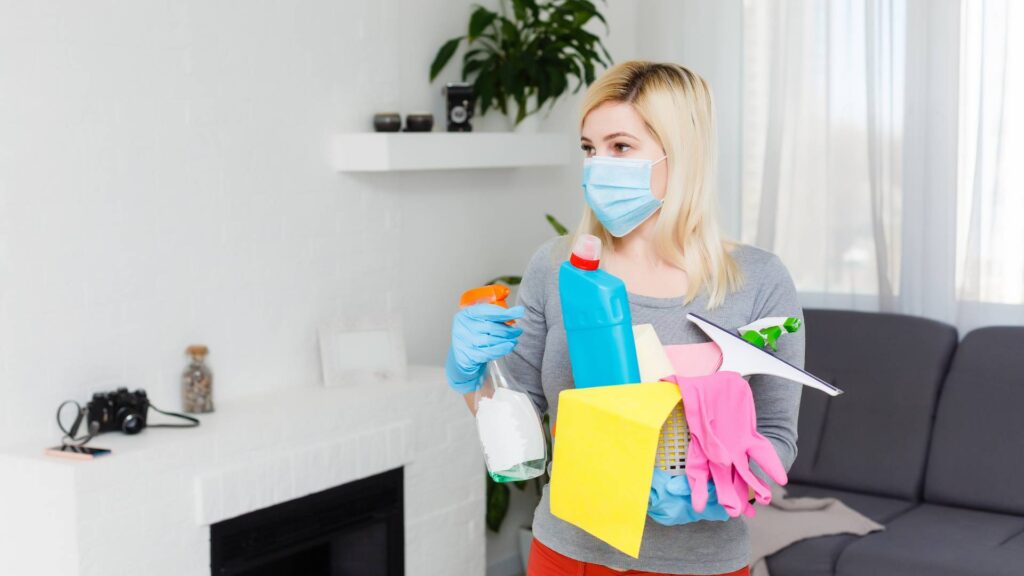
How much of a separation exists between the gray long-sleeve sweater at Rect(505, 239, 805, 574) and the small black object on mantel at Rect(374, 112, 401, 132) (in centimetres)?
169

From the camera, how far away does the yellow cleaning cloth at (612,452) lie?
4.62 feet

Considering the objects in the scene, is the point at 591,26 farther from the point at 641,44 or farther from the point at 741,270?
the point at 741,270

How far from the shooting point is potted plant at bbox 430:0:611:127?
11.7 feet

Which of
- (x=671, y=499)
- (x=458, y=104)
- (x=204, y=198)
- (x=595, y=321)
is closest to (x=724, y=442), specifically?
(x=671, y=499)

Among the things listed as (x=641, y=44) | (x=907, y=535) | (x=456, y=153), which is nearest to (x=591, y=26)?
(x=641, y=44)

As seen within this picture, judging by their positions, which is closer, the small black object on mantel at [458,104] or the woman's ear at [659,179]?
the woman's ear at [659,179]

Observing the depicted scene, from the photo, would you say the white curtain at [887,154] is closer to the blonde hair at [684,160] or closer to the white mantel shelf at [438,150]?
the white mantel shelf at [438,150]

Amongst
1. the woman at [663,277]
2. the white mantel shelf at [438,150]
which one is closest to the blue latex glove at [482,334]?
the woman at [663,277]

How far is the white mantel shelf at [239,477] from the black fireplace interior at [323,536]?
0.11 ft

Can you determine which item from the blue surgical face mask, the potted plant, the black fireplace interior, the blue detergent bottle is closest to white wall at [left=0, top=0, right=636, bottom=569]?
the potted plant

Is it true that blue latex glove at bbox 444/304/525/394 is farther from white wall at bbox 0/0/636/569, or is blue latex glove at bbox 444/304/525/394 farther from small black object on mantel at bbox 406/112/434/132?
small black object on mantel at bbox 406/112/434/132

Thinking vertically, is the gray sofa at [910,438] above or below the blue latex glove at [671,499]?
below

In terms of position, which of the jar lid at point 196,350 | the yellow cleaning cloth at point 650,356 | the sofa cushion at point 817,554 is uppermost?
the yellow cleaning cloth at point 650,356

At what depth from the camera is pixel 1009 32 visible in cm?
329
